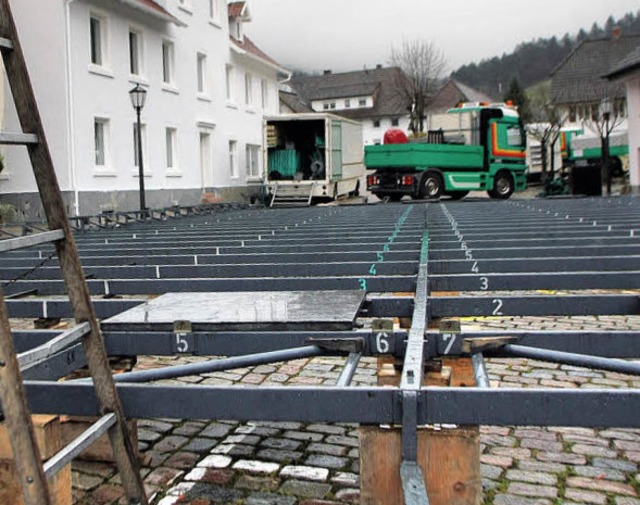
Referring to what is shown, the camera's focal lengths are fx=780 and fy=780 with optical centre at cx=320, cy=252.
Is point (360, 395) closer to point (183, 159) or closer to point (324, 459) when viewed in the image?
point (324, 459)

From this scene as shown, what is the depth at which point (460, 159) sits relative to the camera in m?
26.7

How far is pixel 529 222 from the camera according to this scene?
377 inches

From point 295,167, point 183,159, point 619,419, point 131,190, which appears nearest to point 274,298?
point 619,419

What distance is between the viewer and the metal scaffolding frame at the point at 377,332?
7.45 feet

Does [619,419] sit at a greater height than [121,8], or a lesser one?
lesser

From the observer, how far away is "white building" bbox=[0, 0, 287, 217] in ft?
71.4

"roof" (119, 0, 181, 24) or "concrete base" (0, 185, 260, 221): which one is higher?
"roof" (119, 0, 181, 24)

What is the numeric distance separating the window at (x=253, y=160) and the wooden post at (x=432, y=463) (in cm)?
3401

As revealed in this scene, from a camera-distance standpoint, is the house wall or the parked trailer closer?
the parked trailer

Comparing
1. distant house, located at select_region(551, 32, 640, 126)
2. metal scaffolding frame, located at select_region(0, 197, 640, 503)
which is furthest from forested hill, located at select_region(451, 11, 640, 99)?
metal scaffolding frame, located at select_region(0, 197, 640, 503)

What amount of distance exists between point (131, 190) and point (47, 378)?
2243 centimetres

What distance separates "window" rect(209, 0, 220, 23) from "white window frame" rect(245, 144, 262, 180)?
19.0 feet

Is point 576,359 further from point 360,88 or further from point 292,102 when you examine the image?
point 360,88

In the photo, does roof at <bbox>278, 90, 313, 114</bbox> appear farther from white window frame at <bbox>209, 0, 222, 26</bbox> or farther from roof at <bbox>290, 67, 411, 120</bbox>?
white window frame at <bbox>209, 0, 222, 26</bbox>
